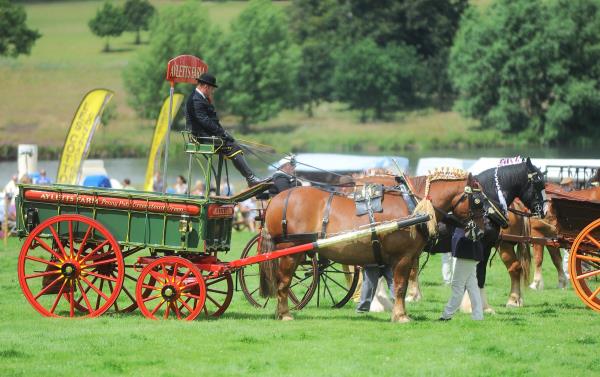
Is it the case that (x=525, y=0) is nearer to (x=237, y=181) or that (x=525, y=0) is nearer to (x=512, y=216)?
(x=237, y=181)

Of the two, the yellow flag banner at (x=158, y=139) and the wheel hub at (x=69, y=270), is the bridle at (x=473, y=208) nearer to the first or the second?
the wheel hub at (x=69, y=270)

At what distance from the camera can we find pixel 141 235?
1255 cm

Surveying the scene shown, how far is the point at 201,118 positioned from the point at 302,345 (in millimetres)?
3277

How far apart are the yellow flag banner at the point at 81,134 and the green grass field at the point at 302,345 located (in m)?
11.2

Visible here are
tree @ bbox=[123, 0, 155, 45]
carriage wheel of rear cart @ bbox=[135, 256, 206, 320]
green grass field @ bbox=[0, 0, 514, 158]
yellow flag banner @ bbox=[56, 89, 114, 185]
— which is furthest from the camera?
tree @ bbox=[123, 0, 155, 45]

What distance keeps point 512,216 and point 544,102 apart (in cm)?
6476

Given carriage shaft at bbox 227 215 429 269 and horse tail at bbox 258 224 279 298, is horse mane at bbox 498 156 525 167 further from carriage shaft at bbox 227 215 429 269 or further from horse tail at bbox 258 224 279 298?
horse tail at bbox 258 224 279 298

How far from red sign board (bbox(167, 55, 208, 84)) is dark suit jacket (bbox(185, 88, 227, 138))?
1.75ft

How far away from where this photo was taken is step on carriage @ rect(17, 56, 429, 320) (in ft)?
40.5

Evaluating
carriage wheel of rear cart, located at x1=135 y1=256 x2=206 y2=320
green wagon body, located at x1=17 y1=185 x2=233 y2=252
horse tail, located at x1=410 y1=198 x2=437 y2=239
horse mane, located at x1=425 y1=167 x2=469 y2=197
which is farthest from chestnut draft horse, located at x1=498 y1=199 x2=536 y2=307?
carriage wheel of rear cart, located at x1=135 y1=256 x2=206 y2=320

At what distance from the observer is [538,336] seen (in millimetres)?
11469

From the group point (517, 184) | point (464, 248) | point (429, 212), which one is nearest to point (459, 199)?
point (429, 212)

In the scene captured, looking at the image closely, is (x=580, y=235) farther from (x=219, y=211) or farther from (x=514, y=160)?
(x=219, y=211)

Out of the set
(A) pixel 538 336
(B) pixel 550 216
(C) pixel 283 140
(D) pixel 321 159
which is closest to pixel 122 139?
(C) pixel 283 140
